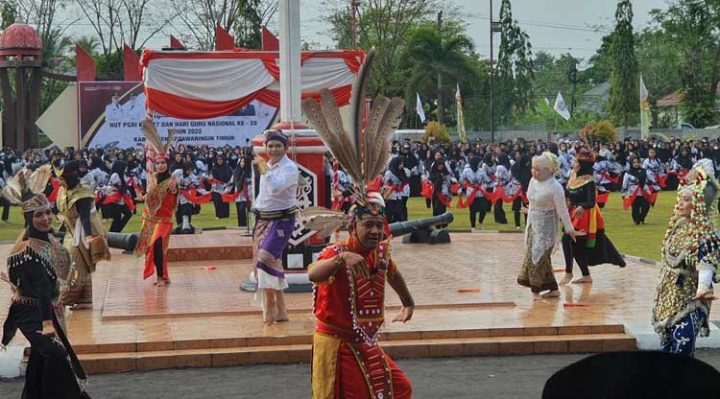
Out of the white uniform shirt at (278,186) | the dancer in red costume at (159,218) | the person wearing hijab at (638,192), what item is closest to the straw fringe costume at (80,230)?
the white uniform shirt at (278,186)

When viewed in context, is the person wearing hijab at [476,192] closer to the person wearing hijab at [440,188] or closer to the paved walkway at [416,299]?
the person wearing hijab at [440,188]

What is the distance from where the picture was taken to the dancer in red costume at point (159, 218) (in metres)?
13.4

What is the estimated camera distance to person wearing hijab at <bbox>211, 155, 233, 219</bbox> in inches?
1019

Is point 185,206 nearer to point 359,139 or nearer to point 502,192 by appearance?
point 502,192

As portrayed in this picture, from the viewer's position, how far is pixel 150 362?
31.1 feet

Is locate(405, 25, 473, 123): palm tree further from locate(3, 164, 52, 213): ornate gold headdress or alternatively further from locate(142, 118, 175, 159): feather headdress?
locate(3, 164, 52, 213): ornate gold headdress

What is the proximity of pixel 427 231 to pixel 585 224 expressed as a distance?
508 centimetres

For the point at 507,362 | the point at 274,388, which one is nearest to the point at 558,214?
the point at 507,362

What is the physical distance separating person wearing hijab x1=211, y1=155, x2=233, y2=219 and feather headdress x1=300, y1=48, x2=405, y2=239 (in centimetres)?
1957

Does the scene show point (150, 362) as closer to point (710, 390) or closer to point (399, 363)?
point (399, 363)

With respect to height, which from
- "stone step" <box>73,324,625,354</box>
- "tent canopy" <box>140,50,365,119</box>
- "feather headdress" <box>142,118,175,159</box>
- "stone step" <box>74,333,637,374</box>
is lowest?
"stone step" <box>74,333,637,374</box>

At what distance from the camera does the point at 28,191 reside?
24.5 ft

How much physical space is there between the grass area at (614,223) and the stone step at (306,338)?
6.59m

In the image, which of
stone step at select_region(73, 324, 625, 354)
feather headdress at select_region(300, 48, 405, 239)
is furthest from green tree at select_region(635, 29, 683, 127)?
feather headdress at select_region(300, 48, 405, 239)
